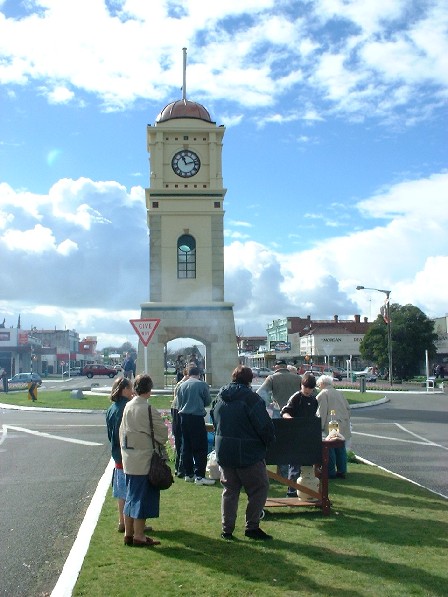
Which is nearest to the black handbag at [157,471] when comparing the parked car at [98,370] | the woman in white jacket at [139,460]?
the woman in white jacket at [139,460]

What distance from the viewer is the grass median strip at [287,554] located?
18.4 ft

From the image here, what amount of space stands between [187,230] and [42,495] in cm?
2567

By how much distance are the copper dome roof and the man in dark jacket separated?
30656 millimetres

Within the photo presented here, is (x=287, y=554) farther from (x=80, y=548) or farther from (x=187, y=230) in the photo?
(x=187, y=230)

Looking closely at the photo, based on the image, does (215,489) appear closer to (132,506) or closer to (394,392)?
(132,506)

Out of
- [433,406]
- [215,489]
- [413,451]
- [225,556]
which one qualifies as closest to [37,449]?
[215,489]

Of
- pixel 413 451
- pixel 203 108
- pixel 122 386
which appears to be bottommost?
pixel 413 451

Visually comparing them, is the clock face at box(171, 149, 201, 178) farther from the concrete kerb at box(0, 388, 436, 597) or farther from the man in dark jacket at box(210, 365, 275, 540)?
the man in dark jacket at box(210, 365, 275, 540)

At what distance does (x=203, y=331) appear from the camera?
34031mm

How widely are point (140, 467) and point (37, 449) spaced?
945cm

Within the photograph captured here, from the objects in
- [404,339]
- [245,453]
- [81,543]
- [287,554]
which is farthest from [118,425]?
[404,339]

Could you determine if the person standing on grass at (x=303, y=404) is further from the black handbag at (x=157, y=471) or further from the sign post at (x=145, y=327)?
the sign post at (x=145, y=327)

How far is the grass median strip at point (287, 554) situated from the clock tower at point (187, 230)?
2495 cm

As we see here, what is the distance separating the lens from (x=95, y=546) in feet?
22.8
